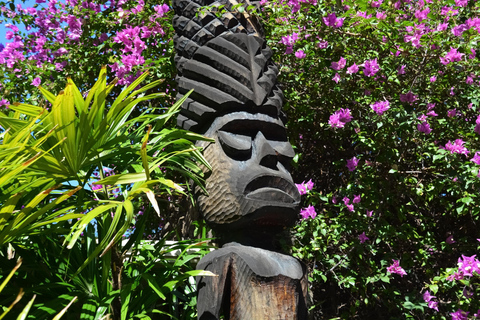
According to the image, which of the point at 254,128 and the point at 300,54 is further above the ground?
the point at 300,54

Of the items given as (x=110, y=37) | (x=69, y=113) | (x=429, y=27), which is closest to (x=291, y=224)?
(x=69, y=113)

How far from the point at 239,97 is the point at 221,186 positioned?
0.52 metres

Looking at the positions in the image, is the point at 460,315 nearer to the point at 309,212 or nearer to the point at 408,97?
the point at 309,212

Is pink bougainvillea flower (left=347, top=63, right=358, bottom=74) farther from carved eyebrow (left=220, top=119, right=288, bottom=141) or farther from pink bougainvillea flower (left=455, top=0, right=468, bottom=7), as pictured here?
carved eyebrow (left=220, top=119, right=288, bottom=141)

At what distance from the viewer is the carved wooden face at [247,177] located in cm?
249

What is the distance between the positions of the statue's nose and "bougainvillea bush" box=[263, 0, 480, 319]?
3.12 feet

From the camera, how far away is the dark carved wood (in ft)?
7.73

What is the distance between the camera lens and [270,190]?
2527 mm

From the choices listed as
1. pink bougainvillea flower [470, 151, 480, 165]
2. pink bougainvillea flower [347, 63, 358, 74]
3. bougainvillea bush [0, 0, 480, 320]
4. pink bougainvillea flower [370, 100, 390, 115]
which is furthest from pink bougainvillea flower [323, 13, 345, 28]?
pink bougainvillea flower [470, 151, 480, 165]

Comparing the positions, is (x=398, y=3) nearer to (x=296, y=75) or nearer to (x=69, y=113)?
(x=296, y=75)

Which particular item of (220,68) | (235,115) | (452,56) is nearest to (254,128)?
(235,115)

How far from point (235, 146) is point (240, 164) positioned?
10 cm

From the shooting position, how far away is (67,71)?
476 cm

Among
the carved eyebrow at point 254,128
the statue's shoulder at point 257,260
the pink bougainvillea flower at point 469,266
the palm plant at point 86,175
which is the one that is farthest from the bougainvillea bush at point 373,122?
the palm plant at point 86,175
